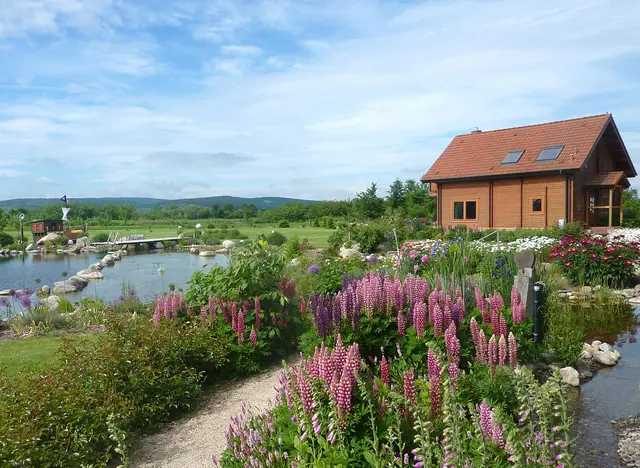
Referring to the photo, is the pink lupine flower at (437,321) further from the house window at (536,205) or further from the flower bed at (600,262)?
the house window at (536,205)

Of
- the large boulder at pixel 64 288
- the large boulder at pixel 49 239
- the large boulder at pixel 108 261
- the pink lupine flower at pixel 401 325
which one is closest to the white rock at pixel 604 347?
the pink lupine flower at pixel 401 325

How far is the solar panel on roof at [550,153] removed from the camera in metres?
22.3

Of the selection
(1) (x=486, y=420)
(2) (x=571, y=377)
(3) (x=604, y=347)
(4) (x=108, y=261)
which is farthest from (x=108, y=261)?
(1) (x=486, y=420)

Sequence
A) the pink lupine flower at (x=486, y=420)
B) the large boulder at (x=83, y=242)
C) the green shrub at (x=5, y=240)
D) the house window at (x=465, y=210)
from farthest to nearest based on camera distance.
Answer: the green shrub at (x=5, y=240) → the large boulder at (x=83, y=242) → the house window at (x=465, y=210) → the pink lupine flower at (x=486, y=420)

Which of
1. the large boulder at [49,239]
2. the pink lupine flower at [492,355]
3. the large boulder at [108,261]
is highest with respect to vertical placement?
the pink lupine flower at [492,355]

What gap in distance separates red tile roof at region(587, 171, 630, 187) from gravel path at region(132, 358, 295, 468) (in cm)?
2226

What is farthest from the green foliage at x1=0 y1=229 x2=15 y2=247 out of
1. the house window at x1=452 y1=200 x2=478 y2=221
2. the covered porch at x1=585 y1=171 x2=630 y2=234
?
the covered porch at x1=585 y1=171 x2=630 y2=234

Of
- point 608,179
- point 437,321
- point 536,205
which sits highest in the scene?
point 608,179

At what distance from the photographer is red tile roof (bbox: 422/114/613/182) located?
72.0 feet

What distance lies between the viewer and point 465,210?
25.1 metres

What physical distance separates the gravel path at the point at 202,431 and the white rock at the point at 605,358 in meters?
4.36

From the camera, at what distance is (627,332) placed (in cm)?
813

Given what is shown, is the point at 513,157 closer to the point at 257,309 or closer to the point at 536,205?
the point at 536,205

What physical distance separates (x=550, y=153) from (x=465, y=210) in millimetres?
4678
